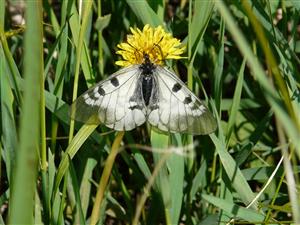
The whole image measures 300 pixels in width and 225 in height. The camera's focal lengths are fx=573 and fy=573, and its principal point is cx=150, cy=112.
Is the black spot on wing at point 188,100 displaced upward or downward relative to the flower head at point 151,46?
downward

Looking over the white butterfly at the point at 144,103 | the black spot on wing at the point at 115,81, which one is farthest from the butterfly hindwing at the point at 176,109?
the black spot on wing at the point at 115,81

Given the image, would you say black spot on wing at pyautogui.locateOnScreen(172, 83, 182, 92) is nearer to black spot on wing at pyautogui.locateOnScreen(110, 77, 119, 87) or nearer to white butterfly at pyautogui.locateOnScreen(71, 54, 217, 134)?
white butterfly at pyautogui.locateOnScreen(71, 54, 217, 134)

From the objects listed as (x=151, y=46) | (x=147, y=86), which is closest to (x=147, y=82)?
(x=147, y=86)

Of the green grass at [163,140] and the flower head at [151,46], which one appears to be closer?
the green grass at [163,140]

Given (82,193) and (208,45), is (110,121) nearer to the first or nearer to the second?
(82,193)

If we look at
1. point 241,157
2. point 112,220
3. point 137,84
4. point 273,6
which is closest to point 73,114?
point 137,84

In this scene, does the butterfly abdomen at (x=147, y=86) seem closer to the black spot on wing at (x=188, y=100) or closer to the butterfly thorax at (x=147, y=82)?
the butterfly thorax at (x=147, y=82)
